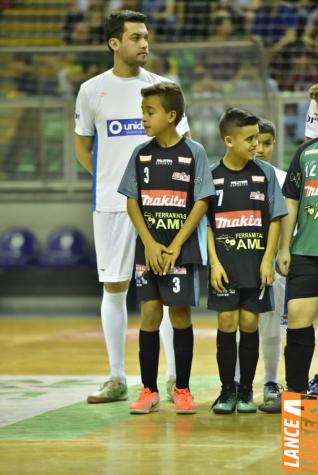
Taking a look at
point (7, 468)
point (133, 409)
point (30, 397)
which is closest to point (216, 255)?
point (133, 409)

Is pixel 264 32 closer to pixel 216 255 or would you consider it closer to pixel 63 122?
pixel 63 122

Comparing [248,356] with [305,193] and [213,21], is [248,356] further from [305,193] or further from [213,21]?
[213,21]

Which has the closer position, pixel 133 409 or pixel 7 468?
pixel 7 468

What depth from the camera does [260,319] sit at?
21.8 feet

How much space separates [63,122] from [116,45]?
7382 millimetres

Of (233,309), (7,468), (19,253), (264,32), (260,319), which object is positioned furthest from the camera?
(264,32)

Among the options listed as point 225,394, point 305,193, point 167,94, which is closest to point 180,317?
point 225,394

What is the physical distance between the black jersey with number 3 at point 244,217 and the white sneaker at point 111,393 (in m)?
1.09

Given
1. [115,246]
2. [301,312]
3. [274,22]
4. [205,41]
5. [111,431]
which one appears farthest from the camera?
[274,22]

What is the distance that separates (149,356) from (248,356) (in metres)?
0.54

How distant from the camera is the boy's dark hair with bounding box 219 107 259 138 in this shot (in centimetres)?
619

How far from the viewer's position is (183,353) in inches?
242

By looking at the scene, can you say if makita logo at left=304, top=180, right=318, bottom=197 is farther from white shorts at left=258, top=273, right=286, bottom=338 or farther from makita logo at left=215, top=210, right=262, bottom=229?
white shorts at left=258, top=273, right=286, bottom=338

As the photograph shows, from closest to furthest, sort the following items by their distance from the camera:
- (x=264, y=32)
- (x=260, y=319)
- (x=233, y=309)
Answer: (x=233, y=309) < (x=260, y=319) < (x=264, y=32)
